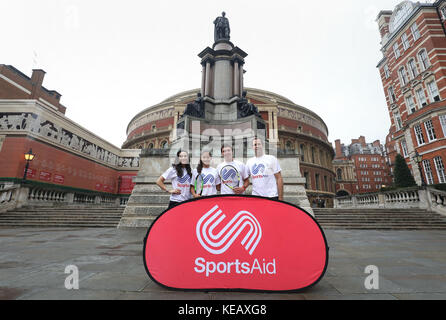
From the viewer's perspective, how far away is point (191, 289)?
1.91 metres

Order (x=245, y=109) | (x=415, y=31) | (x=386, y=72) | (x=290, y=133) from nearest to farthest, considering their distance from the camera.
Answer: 1. (x=245, y=109)
2. (x=415, y=31)
3. (x=386, y=72)
4. (x=290, y=133)

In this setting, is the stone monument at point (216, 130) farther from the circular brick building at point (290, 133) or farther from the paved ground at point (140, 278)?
the circular brick building at point (290, 133)

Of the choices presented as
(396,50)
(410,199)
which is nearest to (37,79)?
(410,199)

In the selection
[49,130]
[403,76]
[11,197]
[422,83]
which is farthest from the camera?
[403,76]

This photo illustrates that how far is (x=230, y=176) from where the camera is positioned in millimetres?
3693

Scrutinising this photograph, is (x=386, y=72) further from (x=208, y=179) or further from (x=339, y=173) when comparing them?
(x=339, y=173)

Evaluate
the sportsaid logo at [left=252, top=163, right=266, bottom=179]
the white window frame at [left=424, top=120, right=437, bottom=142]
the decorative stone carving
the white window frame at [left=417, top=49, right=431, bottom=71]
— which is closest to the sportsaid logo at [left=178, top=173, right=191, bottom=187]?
the sportsaid logo at [left=252, top=163, right=266, bottom=179]

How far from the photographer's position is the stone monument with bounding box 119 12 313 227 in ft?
26.8

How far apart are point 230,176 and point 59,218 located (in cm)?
992

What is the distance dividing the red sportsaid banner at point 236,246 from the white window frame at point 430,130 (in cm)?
2894

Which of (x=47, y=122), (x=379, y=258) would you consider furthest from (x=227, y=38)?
(x=47, y=122)

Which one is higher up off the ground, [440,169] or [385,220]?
[440,169]

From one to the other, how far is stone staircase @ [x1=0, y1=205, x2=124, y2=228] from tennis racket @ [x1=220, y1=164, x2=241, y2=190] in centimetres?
669

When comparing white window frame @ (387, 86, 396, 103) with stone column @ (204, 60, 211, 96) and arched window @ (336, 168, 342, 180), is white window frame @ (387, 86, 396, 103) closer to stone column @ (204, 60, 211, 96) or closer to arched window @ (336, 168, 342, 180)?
stone column @ (204, 60, 211, 96)
